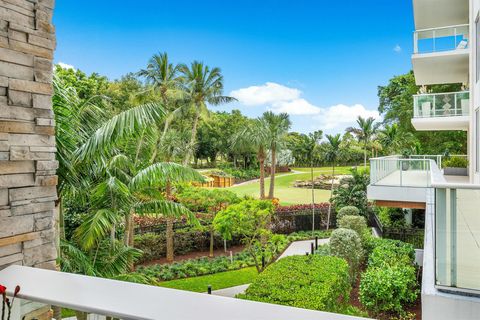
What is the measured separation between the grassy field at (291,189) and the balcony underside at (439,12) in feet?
52.2

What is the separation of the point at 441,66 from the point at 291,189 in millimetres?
21976

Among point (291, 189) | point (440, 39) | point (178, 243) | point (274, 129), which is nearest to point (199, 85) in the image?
point (274, 129)

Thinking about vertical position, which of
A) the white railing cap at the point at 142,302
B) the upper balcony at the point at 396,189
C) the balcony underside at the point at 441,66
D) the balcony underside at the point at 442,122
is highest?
the balcony underside at the point at 441,66

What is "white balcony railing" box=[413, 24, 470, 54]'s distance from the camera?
1173 cm

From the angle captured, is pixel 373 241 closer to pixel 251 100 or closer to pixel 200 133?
pixel 200 133

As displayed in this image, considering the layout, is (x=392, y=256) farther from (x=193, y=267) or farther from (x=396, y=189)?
(x=193, y=267)

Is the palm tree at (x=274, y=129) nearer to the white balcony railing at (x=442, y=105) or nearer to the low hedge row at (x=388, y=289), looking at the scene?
the white balcony railing at (x=442, y=105)

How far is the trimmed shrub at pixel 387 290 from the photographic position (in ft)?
22.1

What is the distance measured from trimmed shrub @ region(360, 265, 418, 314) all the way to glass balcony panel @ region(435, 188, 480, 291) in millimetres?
3963

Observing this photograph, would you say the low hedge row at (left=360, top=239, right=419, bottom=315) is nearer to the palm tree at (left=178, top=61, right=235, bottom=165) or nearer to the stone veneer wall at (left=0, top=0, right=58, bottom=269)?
the stone veneer wall at (left=0, top=0, right=58, bottom=269)

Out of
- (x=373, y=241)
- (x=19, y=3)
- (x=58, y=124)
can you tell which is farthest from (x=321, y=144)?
(x=19, y=3)

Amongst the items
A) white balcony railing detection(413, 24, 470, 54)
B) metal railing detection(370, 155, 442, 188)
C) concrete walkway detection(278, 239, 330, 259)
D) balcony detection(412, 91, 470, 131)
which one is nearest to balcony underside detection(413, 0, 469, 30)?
white balcony railing detection(413, 24, 470, 54)

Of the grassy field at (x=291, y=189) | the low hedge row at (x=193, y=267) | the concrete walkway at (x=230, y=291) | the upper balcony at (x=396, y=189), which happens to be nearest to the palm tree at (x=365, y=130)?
the grassy field at (x=291, y=189)

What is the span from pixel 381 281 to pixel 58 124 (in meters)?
5.98
